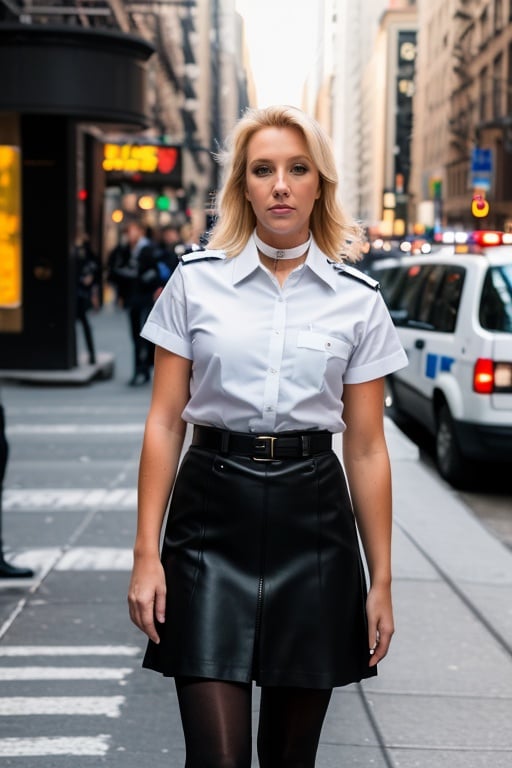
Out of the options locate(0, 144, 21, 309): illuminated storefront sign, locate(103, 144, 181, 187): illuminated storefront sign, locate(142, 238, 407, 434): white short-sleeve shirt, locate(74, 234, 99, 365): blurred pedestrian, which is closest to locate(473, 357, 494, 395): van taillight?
locate(142, 238, 407, 434): white short-sleeve shirt

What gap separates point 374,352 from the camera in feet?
9.82

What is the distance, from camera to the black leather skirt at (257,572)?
2.84 metres

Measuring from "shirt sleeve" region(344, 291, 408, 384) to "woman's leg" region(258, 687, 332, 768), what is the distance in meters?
0.72

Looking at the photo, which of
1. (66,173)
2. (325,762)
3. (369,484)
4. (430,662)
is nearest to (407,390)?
(66,173)

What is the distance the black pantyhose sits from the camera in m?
2.74

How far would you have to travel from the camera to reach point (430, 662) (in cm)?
522

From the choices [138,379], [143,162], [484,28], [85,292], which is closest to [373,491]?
[138,379]

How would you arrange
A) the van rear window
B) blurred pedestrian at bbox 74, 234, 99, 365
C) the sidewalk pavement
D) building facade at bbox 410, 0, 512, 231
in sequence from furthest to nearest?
building facade at bbox 410, 0, 512, 231 < blurred pedestrian at bbox 74, 234, 99, 365 < the van rear window < the sidewalk pavement

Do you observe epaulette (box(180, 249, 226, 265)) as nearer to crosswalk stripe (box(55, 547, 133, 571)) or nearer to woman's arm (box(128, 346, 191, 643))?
woman's arm (box(128, 346, 191, 643))

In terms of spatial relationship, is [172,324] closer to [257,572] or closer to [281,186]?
[281,186]

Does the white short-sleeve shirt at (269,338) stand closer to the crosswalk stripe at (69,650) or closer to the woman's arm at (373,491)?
the woman's arm at (373,491)

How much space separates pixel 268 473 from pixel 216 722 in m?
0.54

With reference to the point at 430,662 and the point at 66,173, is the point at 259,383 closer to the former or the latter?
the point at 430,662

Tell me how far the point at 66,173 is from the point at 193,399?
13105mm
